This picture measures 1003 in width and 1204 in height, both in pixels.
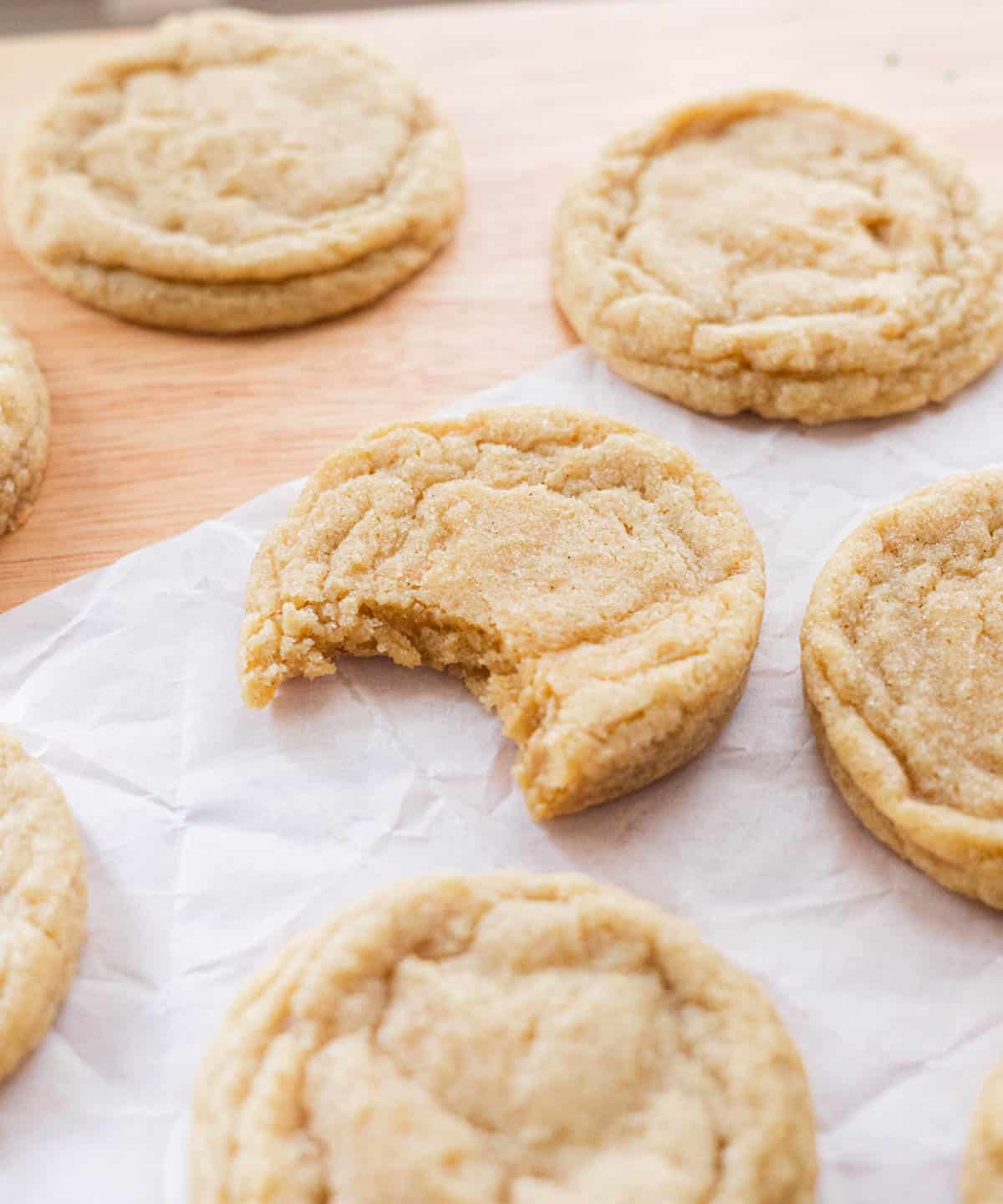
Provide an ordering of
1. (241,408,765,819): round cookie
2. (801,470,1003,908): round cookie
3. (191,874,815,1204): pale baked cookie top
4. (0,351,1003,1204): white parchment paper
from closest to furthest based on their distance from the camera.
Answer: (191,874,815,1204): pale baked cookie top, (0,351,1003,1204): white parchment paper, (801,470,1003,908): round cookie, (241,408,765,819): round cookie

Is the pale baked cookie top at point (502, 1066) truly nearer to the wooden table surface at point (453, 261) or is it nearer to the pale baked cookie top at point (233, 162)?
the wooden table surface at point (453, 261)

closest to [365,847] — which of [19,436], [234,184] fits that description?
[19,436]

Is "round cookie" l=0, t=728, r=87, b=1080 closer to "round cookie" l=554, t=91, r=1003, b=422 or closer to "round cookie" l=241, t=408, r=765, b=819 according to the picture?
"round cookie" l=241, t=408, r=765, b=819

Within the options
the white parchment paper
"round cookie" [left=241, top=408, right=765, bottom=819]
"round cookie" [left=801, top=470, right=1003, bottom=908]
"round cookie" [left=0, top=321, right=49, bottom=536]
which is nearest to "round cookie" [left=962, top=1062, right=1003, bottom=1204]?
the white parchment paper

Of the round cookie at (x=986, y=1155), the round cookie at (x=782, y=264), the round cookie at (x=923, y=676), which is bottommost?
the round cookie at (x=986, y=1155)

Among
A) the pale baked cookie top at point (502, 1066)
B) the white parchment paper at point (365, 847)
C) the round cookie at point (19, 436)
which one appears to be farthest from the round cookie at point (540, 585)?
the round cookie at point (19, 436)

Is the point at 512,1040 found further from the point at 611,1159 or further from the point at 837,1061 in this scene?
the point at 837,1061
